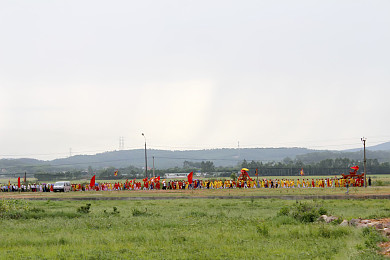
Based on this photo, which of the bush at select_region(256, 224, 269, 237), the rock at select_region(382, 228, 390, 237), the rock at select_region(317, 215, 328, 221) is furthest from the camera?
the rock at select_region(317, 215, 328, 221)

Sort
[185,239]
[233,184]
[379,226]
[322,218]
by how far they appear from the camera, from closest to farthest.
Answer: [379,226] < [185,239] < [322,218] < [233,184]

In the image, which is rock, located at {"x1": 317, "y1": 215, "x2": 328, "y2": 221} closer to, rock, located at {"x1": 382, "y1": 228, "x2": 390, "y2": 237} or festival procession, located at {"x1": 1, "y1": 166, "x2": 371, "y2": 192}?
rock, located at {"x1": 382, "y1": 228, "x2": 390, "y2": 237}

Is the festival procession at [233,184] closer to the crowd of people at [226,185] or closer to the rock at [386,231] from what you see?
the crowd of people at [226,185]

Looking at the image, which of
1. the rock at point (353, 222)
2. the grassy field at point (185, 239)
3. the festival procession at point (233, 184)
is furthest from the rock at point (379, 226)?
the festival procession at point (233, 184)

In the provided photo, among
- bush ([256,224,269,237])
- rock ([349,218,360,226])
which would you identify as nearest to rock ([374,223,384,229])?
rock ([349,218,360,226])

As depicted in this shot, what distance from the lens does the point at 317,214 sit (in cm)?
2008

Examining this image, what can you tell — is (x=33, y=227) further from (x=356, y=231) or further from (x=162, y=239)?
(x=356, y=231)

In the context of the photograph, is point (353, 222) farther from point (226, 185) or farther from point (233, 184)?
point (226, 185)

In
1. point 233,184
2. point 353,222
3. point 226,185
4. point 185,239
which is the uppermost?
point 353,222

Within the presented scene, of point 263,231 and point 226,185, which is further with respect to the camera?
point 226,185

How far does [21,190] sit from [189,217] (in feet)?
164

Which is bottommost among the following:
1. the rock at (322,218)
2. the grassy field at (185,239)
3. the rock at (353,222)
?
the grassy field at (185,239)

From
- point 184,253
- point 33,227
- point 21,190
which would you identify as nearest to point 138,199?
point 33,227

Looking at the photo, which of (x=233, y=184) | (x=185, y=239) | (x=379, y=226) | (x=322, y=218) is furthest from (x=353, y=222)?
(x=233, y=184)
